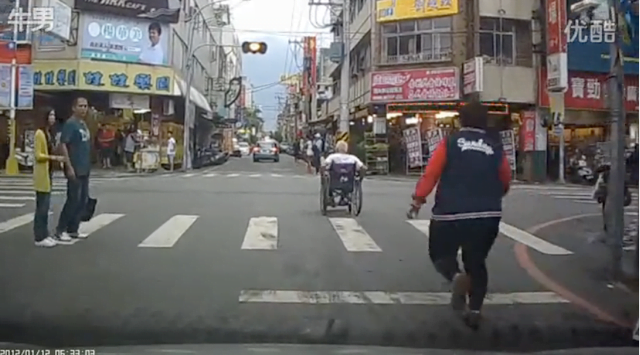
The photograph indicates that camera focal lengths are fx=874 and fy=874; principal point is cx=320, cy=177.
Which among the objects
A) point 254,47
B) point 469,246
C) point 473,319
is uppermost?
point 254,47

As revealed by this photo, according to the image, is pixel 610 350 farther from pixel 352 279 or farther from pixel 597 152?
pixel 352 279

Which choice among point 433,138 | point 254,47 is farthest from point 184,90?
point 433,138

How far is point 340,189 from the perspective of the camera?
740cm

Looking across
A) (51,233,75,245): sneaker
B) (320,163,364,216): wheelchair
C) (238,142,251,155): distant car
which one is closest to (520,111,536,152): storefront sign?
(320,163,364,216): wheelchair

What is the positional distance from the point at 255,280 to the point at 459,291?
151 cm

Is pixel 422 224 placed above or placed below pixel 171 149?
below

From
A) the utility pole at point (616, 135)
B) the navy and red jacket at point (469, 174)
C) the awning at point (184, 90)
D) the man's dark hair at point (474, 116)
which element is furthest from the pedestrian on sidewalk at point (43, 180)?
the utility pole at point (616, 135)

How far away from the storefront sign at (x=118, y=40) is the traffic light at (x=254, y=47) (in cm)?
96

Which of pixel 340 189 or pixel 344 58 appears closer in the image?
pixel 344 58

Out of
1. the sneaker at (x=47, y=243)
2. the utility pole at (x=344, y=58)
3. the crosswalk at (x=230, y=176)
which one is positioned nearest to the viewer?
the utility pole at (x=344, y=58)

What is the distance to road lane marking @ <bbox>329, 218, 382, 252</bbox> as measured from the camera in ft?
22.4

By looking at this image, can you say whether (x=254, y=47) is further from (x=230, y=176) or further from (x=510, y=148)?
(x=230, y=176)

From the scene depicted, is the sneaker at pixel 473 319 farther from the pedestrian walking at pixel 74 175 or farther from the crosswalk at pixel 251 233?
the pedestrian walking at pixel 74 175

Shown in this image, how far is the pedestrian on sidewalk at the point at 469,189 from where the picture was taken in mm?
4742
